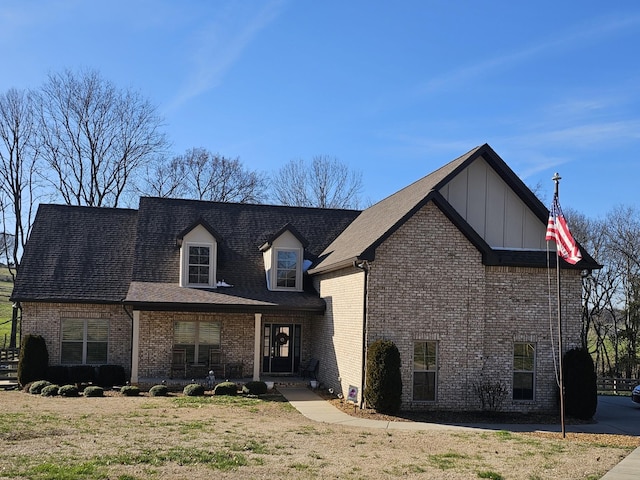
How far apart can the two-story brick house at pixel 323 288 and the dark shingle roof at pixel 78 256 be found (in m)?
0.06

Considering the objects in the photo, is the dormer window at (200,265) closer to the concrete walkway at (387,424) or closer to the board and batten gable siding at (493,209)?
the concrete walkway at (387,424)

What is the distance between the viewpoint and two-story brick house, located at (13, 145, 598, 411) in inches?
689

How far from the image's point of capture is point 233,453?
10.9 metres

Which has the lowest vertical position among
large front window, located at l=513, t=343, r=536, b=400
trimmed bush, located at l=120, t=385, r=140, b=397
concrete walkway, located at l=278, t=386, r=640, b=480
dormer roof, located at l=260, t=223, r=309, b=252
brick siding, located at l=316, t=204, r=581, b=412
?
concrete walkway, located at l=278, t=386, r=640, b=480

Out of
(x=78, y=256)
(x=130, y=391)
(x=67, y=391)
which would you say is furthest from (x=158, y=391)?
(x=78, y=256)

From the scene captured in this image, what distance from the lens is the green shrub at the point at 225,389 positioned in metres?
19.3

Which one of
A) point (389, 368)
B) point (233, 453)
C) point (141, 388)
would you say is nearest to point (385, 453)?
point (233, 453)

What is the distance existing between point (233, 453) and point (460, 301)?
354 inches

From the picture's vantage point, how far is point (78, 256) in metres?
23.4

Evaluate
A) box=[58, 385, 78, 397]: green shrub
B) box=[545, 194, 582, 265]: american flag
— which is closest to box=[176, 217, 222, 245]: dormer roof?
box=[58, 385, 78, 397]: green shrub

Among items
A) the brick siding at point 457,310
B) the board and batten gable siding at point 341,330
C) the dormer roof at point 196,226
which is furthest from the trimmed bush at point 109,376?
the brick siding at point 457,310

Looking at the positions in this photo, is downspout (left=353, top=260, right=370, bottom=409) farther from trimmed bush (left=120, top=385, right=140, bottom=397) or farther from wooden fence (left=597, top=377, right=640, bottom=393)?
wooden fence (left=597, top=377, right=640, bottom=393)

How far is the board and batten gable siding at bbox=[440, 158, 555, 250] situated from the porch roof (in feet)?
20.4

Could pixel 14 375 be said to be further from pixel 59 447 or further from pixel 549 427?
pixel 549 427
